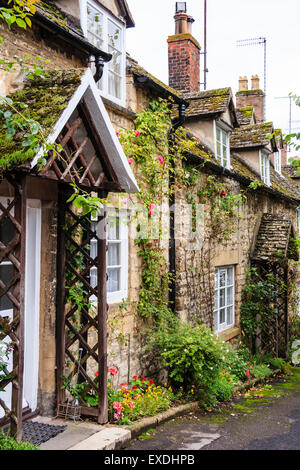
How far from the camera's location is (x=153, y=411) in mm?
7066

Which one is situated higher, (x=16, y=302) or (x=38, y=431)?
(x=16, y=302)

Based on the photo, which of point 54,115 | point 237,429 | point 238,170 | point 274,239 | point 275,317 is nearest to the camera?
point 54,115

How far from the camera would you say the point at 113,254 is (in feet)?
25.8

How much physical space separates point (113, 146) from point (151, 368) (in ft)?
14.1

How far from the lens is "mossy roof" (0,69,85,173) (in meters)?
4.55

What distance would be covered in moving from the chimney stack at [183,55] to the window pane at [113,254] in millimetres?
6946

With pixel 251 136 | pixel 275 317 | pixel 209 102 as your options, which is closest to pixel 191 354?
pixel 275 317

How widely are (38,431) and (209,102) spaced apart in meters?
8.70

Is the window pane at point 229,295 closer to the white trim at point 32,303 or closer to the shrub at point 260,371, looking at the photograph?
the shrub at point 260,371

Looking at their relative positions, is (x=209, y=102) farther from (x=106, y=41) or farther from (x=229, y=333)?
(x=229, y=333)

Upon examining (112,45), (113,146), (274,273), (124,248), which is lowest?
(274,273)

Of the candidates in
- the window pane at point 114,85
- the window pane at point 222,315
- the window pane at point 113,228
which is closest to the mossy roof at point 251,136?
the window pane at point 222,315

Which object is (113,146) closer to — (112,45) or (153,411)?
(112,45)
